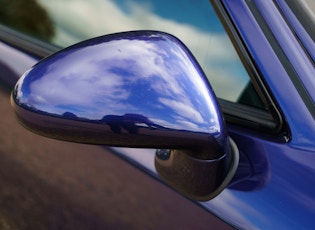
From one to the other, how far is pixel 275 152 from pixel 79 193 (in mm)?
483

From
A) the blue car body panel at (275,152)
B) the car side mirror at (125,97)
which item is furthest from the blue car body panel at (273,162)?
the car side mirror at (125,97)

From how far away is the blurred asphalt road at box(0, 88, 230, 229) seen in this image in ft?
3.66

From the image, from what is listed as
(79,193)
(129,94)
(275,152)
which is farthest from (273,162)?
(79,193)

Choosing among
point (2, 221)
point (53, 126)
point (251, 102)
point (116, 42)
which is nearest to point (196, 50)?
point (251, 102)

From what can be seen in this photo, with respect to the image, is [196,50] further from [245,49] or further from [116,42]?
[116,42]

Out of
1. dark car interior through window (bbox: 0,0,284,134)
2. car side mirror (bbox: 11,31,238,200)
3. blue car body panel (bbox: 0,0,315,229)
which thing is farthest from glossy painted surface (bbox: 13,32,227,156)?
dark car interior through window (bbox: 0,0,284,134)

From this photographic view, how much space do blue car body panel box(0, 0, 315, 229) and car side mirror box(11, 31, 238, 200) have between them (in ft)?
0.36

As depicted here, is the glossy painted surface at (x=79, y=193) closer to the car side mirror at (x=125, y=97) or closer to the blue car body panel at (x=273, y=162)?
the blue car body panel at (x=273, y=162)

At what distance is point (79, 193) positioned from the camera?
1241mm

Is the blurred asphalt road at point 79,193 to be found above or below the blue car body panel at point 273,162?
below

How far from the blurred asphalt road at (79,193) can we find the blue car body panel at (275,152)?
0.07m

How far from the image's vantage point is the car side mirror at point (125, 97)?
895 mm

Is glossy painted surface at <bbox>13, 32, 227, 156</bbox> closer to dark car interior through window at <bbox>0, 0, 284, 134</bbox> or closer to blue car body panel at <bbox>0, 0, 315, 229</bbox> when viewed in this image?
blue car body panel at <bbox>0, 0, 315, 229</bbox>

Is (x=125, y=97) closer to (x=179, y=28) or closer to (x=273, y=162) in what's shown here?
(x=273, y=162)
